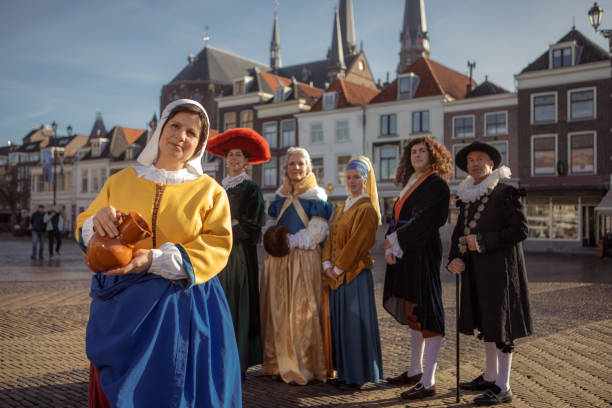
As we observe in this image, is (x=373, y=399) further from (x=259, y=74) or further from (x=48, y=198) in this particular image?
(x=48, y=198)

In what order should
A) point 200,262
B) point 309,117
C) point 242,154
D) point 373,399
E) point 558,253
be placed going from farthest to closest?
point 309,117, point 558,253, point 242,154, point 373,399, point 200,262

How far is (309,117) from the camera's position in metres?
31.3

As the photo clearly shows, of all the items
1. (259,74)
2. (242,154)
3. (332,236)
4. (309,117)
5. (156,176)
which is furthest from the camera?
(259,74)

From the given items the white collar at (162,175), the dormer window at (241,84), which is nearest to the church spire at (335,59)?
the dormer window at (241,84)

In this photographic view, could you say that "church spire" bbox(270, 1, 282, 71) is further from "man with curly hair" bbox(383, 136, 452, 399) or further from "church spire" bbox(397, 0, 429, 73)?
"man with curly hair" bbox(383, 136, 452, 399)

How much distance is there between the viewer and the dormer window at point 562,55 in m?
23.9

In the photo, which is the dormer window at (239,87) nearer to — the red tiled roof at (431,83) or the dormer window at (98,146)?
the red tiled roof at (431,83)

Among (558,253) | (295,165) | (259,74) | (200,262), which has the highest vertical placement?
(259,74)

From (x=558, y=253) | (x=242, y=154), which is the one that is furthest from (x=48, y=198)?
(x=242, y=154)

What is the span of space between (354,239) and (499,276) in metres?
1.08

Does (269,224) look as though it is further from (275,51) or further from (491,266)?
(275,51)

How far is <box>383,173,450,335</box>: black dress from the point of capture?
3787 millimetres

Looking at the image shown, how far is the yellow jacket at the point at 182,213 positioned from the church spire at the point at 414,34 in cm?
5919

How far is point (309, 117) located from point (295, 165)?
2735 centimetres
